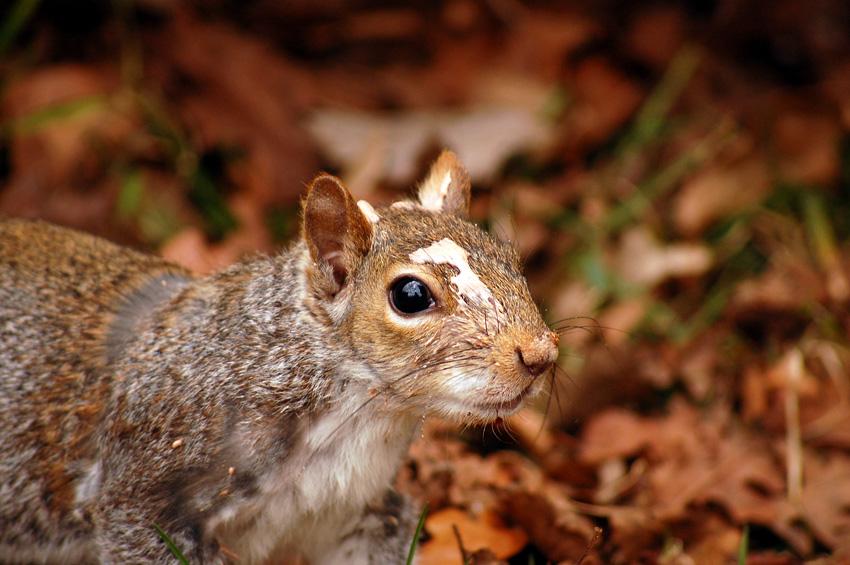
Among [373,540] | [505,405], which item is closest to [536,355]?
[505,405]

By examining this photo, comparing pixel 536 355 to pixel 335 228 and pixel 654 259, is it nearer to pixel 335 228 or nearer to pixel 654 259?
pixel 335 228

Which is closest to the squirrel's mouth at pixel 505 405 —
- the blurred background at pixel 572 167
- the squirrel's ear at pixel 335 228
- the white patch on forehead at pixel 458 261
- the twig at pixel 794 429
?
the white patch on forehead at pixel 458 261

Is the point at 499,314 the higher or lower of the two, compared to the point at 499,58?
lower

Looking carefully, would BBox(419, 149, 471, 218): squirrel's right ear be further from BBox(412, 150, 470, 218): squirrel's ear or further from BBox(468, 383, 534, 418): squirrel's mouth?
BBox(468, 383, 534, 418): squirrel's mouth

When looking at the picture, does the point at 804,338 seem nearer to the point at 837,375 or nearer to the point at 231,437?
the point at 837,375

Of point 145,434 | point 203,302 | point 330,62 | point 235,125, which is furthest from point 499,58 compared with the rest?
point 145,434

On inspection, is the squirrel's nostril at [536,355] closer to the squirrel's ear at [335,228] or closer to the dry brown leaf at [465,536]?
the squirrel's ear at [335,228]

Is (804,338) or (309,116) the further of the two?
(309,116)
